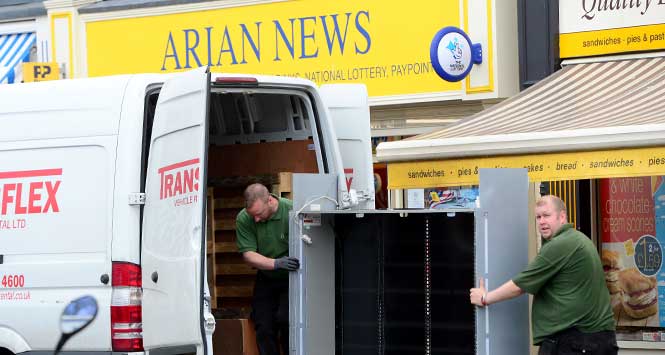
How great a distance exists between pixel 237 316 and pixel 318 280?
34.0 inches

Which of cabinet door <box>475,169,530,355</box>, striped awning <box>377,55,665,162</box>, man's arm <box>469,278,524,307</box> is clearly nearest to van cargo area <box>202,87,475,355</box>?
cabinet door <box>475,169,530,355</box>

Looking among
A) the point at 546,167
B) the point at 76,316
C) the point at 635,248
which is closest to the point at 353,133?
the point at 546,167

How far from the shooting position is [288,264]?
314 inches

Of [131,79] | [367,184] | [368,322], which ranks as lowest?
[368,322]

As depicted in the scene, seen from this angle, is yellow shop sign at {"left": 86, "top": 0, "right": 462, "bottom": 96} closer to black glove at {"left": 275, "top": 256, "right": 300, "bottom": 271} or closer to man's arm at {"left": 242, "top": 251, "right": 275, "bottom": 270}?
man's arm at {"left": 242, "top": 251, "right": 275, "bottom": 270}

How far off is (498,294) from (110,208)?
222cm

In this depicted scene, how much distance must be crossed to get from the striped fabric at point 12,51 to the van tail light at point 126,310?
32.6ft

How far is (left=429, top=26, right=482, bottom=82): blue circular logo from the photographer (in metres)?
12.8

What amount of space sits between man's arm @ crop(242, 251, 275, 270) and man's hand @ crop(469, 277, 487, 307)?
4.73 feet

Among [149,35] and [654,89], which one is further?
[149,35]

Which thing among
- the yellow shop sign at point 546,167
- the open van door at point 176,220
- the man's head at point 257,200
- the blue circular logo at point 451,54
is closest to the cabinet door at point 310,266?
the man's head at point 257,200

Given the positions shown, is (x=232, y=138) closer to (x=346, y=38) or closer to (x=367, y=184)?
(x=367, y=184)

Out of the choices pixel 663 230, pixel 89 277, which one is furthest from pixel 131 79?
pixel 663 230

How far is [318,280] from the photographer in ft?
26.7
